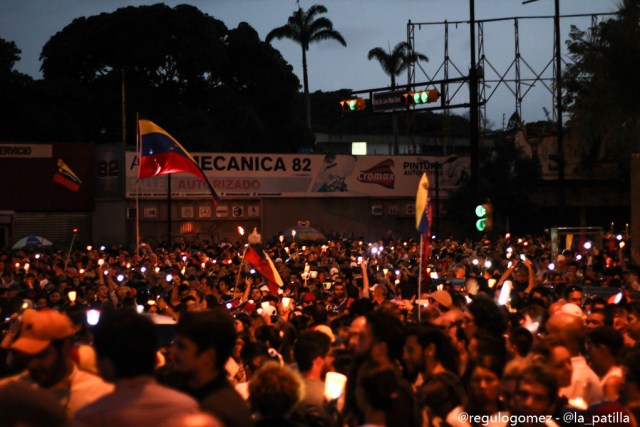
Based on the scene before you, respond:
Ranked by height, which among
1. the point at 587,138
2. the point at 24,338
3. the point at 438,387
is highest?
the point at 587,138

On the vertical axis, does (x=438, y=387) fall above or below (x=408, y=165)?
below

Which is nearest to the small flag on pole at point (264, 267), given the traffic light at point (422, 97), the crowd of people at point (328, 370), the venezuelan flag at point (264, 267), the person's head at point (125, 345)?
the venezuelan flag at point (264, 267)

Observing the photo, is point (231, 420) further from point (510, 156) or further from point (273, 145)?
point (273, 145)

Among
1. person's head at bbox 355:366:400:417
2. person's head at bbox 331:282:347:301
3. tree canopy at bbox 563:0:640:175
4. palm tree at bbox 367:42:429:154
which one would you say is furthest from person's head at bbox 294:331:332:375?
palm tree at bbox 367:42:429:154

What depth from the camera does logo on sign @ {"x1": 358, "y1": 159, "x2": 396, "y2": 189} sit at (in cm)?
5231

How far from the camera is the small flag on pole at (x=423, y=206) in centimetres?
1193

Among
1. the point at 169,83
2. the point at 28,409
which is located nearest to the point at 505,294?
the point at 28,409

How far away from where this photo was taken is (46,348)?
527 cm

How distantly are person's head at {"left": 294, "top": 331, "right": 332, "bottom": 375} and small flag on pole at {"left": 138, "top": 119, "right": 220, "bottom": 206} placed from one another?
16525mm

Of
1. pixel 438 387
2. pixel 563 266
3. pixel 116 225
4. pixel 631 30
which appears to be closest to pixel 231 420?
pixel 438 387

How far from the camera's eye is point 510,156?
52000mm

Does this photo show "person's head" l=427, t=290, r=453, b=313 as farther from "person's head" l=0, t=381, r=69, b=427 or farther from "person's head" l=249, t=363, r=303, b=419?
"person's head" l=0, t=381, r=69, b=427

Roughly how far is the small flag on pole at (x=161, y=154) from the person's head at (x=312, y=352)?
1653cm

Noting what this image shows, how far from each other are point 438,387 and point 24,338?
2464mm
